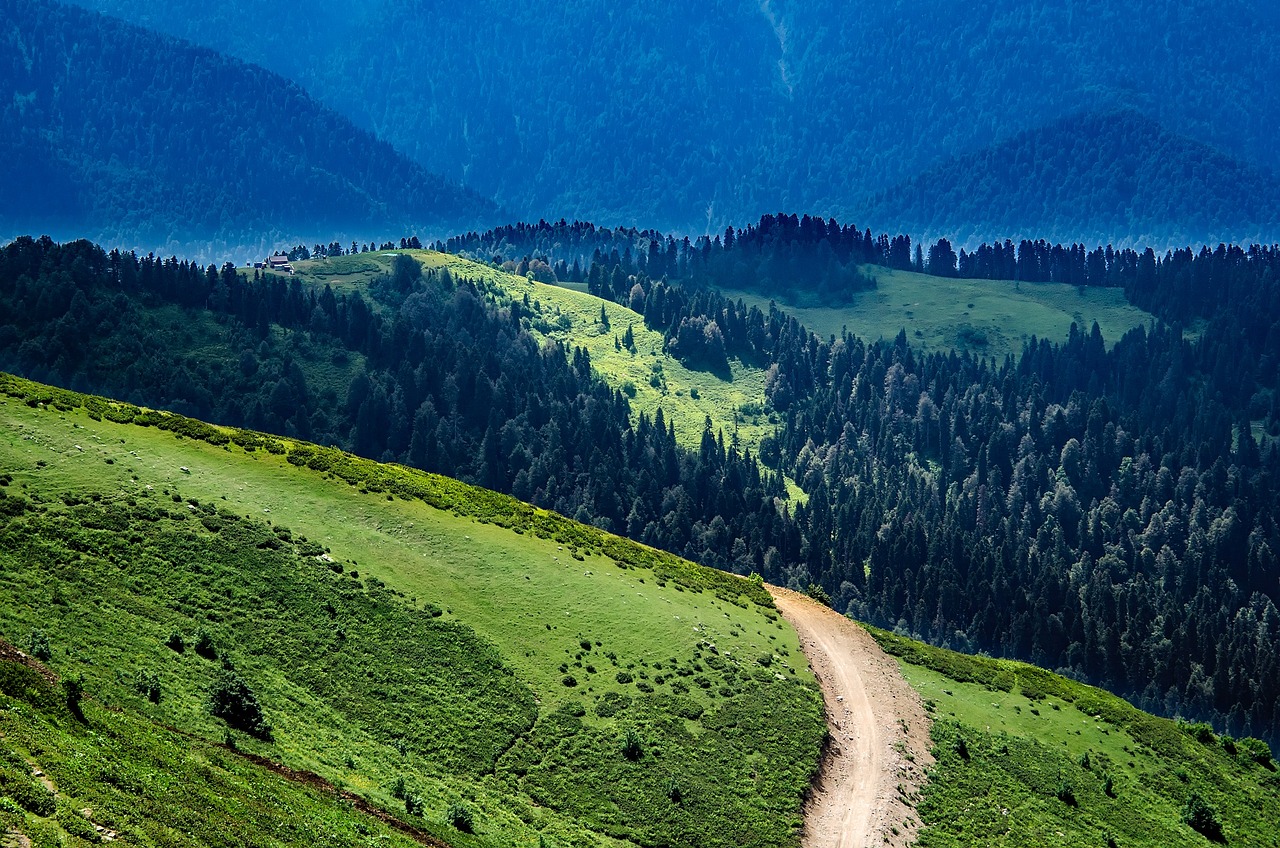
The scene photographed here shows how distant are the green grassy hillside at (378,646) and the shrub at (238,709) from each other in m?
0.15

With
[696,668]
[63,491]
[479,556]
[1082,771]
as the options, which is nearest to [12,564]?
[63,491]

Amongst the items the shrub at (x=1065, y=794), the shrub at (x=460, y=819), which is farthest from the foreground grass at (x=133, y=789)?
the shrub at (x=1065, y=794)

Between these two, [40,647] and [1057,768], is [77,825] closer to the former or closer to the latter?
[40,647]

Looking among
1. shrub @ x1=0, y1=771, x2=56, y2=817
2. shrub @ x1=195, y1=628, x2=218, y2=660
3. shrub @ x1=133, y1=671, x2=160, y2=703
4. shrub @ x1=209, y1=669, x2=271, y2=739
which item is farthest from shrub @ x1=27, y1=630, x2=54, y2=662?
shrub @ x1=0, y1=771, x2=56, y2=817

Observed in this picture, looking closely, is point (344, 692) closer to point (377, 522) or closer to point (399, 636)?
point (399, 636)

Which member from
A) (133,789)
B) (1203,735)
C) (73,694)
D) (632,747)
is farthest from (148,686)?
(1203,735)

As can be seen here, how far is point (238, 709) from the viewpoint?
2446 inches

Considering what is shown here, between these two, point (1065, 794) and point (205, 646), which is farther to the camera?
point (1065, 794)

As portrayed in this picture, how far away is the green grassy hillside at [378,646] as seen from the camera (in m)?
63.1

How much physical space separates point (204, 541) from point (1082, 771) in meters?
74.2

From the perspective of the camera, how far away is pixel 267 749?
196 feet

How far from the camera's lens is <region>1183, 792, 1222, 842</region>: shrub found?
3649 inches

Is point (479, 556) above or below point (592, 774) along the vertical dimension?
above

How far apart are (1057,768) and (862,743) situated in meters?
18.4
